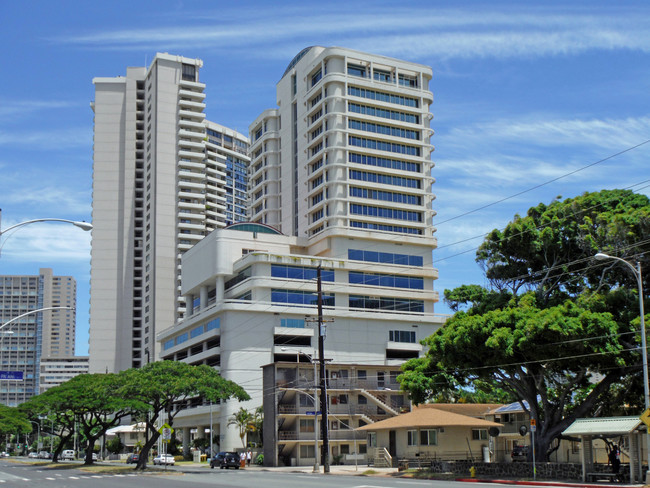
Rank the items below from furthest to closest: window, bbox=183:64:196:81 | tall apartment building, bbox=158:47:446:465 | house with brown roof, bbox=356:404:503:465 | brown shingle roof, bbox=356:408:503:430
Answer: window, bbox=183:64:196:81 < tall apartment building, bbox=158:47:446:465 < house with brown roof, bbox=356:404:503:465 < brown shingle roof, bbox=356:408:503:430

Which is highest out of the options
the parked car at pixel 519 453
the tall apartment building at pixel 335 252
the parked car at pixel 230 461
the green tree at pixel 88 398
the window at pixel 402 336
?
the tall apartment building at pixel 335 252

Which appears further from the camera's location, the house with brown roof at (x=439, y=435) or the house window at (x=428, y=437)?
the house window at (x=428, y=437)

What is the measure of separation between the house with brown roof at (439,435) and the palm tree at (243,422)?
95.1ft

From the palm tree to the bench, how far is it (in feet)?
168

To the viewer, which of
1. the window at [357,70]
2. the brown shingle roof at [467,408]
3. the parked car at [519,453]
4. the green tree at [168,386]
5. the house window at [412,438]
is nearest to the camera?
the house window at [412,438]

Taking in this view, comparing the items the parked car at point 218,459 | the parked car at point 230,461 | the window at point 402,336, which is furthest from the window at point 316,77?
the parked car at point 230,461

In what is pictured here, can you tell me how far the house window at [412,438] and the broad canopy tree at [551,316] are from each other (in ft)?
17.7

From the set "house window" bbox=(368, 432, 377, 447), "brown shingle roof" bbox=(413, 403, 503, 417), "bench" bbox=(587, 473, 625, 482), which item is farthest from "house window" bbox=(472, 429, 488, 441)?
"bench" bbox=(587, 473, 625, 482)

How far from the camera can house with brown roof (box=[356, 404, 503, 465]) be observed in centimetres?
5453

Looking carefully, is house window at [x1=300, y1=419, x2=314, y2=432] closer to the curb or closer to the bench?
the curb

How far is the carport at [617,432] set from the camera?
3541cm

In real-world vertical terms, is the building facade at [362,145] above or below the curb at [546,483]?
above

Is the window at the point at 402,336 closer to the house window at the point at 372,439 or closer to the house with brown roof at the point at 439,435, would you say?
the house window at the point at 372,439

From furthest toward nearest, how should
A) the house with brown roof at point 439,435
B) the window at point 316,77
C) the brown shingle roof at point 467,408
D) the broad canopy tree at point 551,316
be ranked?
the window at point 316,77, the brown shingle roof at point 467,408, the house with brown roof at point 439,435, the broad canopy tree at point 551,316
